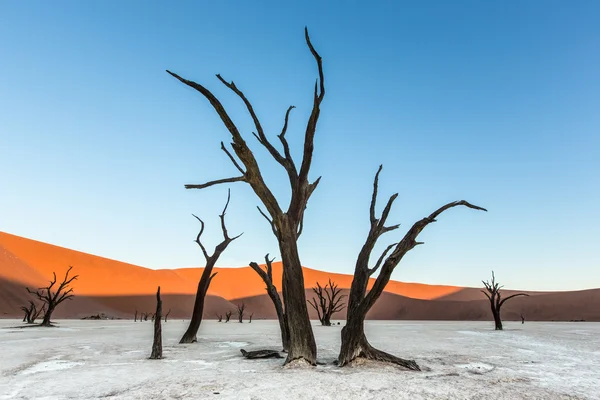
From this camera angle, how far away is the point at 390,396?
4.88m

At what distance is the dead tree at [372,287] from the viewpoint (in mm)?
7137

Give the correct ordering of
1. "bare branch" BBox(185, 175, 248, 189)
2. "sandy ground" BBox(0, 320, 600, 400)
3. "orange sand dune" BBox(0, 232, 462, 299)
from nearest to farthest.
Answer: "sandy ground" BBox(0, 320, 600, 400) → "bare branch" BBox(185, 175, 248, 189) → "orange sand dune" BBox(0, 232, 462, 299)

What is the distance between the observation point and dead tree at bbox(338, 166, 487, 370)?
7.14 meters

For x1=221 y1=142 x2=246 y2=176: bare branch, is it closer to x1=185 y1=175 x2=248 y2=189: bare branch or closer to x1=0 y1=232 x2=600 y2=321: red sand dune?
x1=185 y1=175 x2=248 y2=189: bare branch

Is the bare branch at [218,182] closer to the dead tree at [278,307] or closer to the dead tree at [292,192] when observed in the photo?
the dead tree at [292,192]

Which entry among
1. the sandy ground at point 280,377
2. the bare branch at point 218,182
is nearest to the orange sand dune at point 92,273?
the sandy ground at point 280,377

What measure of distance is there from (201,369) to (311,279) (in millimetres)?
77163

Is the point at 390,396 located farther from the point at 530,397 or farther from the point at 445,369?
the point at 445,369

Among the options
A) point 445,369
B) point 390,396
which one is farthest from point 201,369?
point 445,369

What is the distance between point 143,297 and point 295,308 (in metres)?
48.7

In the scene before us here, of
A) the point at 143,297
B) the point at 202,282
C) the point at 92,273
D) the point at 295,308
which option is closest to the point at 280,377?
the point at 295,308

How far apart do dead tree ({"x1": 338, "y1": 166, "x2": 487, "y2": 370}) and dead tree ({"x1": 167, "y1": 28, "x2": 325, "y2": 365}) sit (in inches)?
25.9

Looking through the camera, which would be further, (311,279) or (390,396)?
(311,279)

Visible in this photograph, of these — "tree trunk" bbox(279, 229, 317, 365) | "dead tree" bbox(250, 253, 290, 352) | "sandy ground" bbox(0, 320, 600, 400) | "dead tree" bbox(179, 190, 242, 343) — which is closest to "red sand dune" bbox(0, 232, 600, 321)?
"dead tree" bbox(179, 190, 242, 343)
